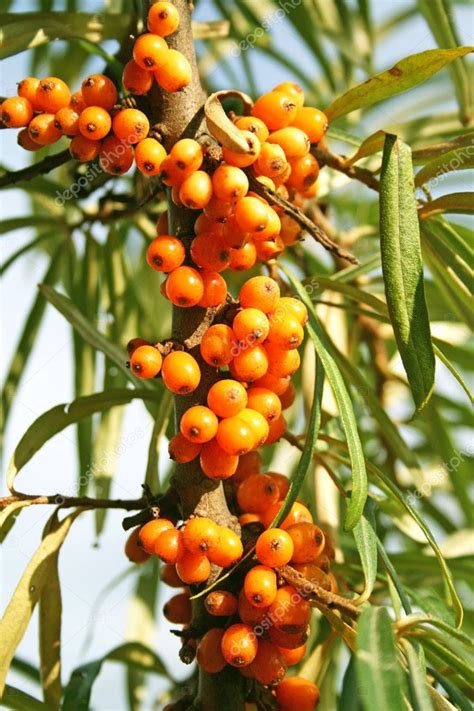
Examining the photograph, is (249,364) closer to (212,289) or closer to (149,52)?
(212,289)

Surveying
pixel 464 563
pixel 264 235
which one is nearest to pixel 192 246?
pixel 264 235

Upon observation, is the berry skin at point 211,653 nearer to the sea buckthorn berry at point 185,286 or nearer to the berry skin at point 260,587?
the berry skin at point 260,587

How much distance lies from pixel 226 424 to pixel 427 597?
497mm

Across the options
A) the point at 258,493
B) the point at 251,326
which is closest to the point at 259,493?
the point at 258,493

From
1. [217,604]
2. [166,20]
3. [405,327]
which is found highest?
[166,20]

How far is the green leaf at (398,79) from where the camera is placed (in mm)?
969

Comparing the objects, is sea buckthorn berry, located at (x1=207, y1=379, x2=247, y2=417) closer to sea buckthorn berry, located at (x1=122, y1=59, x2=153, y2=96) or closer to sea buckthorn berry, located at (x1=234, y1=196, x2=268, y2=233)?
sea buckthorn berry, located at (x1=234, y1=196, x2=268, y2=233)

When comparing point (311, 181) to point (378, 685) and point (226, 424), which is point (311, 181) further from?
point (378, 685)

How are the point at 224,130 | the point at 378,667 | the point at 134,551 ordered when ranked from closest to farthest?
the point at 378,667 → the point at 224,130 → the point at 134,551

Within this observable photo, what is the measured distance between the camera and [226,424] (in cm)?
88

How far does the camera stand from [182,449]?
3.01 ft

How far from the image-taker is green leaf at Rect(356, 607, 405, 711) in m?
0.65

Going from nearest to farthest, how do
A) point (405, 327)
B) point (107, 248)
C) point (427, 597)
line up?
1. point (405, 327)
2. point (427, 597)
3. point (107, 248)

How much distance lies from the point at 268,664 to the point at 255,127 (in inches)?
22.9
